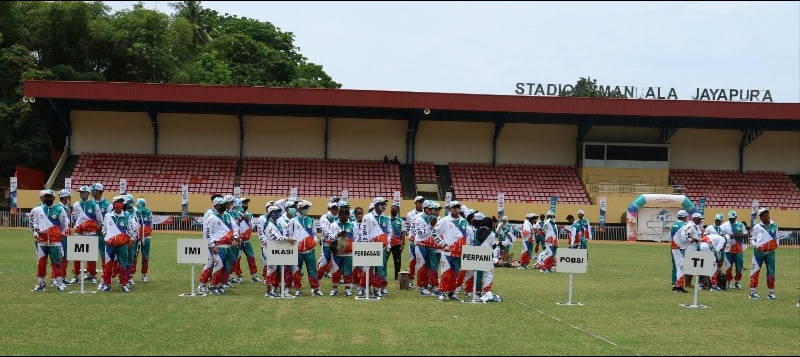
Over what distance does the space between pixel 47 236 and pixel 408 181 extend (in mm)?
36278

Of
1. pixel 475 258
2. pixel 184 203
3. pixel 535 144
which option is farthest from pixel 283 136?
pixel 475 258

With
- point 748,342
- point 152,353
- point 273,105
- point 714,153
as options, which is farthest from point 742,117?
point 152,353

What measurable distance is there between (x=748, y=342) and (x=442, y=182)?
134 ft

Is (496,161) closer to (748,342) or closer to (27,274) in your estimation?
(27,274)

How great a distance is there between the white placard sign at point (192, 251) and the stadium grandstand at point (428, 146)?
3116 centimetres

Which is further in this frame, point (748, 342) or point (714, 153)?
point (714, 153)

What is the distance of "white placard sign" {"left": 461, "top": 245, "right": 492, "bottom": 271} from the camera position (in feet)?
57.1

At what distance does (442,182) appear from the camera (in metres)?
53.7

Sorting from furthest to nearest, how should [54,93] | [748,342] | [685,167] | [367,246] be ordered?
[685,167] → [54,93] → [367,246] → [748,342]

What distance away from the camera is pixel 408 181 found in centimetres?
5375

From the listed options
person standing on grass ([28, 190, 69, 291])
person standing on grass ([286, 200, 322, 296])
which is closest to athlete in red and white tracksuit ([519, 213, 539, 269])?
person standing on grass ([286, 200, 322, 296])

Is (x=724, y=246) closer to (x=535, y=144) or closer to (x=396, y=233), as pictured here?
(x=396, y=233)

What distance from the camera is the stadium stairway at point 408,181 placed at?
52.5 metres

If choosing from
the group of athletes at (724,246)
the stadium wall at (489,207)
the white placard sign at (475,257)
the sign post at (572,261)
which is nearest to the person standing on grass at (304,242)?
the white placard sign at (475,257)
